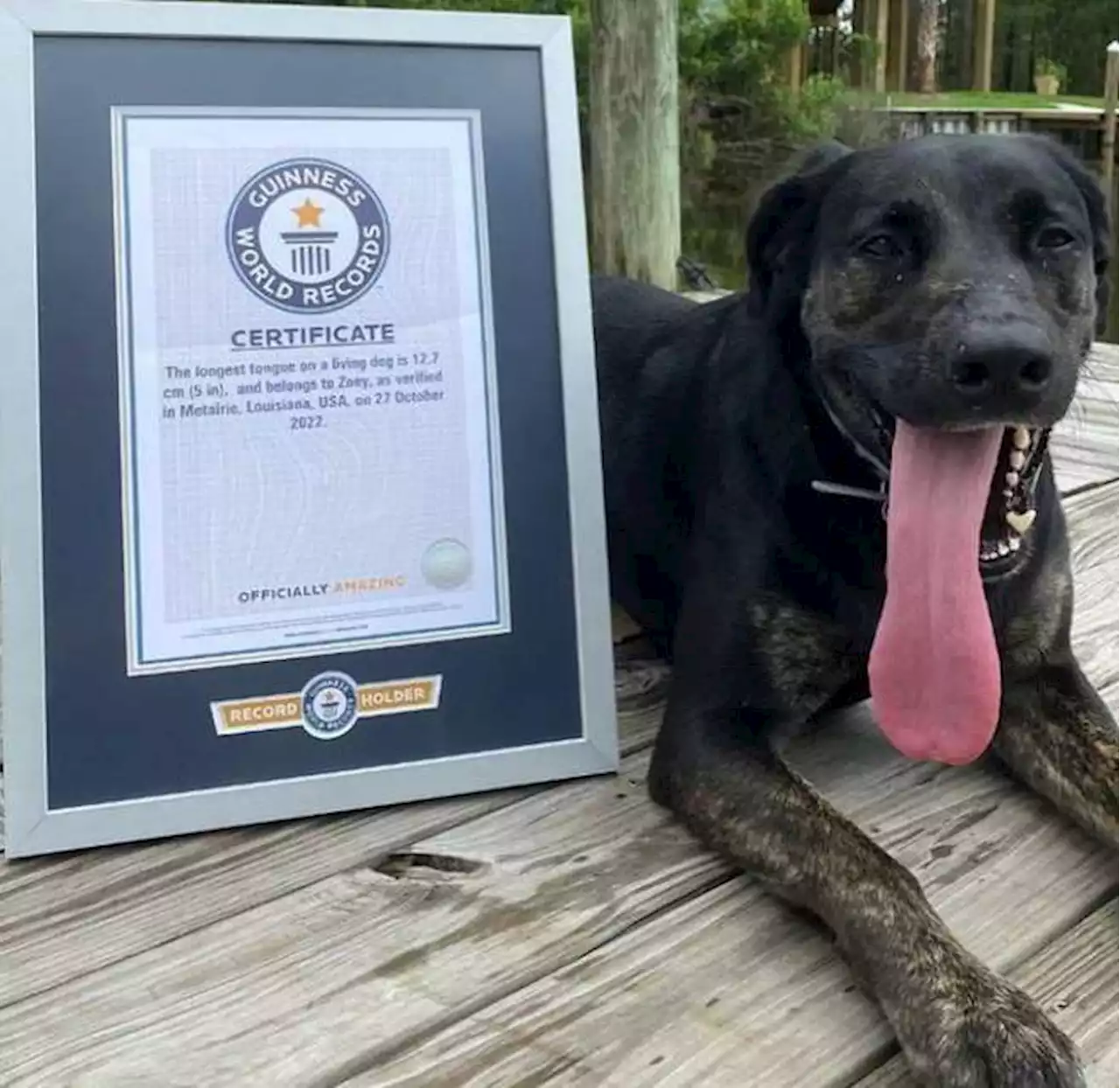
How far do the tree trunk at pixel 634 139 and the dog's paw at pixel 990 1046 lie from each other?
4538mm

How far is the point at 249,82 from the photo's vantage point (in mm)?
2258

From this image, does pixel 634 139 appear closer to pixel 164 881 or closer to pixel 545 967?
pixel 164 881

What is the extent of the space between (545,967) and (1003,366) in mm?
990

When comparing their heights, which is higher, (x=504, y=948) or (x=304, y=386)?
(x=304, y=386)

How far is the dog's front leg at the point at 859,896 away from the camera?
1.71 metres

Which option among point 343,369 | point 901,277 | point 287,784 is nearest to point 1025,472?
point 901,277

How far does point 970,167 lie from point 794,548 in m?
0.66

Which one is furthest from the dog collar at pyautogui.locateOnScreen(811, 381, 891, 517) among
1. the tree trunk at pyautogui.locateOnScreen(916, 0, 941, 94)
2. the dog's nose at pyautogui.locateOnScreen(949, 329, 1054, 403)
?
the tree trunk at pyautogui.locateOnScreen(916, 0, 941, 94)

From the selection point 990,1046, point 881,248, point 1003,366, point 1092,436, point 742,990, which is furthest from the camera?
point 1092,436

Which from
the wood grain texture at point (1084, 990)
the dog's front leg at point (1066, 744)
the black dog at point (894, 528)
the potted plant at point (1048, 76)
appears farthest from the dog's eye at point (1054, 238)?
the potted plant at point (1048, 76)

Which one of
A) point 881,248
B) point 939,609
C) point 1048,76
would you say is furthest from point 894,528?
point 1048,76

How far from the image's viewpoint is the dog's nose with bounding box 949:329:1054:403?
2.00 m

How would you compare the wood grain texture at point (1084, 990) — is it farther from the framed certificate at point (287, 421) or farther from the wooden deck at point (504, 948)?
the framed certificate at point (287, 421)

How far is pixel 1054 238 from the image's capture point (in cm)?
238
